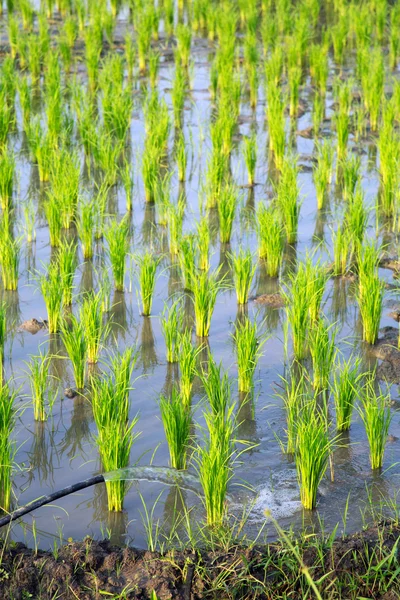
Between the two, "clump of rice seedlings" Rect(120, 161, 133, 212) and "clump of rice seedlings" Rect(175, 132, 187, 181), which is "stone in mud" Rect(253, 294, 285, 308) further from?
"clump of rice seedlings" Rect(175, 132, 187, 181)

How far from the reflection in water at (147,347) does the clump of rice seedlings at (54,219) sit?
3.54ft

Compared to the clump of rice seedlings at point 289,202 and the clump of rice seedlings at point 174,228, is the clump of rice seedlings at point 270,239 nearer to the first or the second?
the clump of rice seedlings at point 289,202

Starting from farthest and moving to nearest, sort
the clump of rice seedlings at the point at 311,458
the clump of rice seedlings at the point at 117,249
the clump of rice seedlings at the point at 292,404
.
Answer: the clump of rice seedlings at the point at 117,249 < the clump of rice seedlings at the point at 292,404 < the clump of rice seedlings at the point at 311,458

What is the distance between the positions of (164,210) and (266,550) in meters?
3.59

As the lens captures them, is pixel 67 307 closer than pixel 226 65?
Yes

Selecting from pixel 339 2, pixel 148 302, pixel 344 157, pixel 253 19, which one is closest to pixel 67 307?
pixel 148 302

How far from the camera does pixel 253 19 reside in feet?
35.4

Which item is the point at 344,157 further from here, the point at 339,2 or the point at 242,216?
the point at 339,2

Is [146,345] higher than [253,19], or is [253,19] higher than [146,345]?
[253,19]

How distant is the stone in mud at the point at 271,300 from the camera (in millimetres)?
5414

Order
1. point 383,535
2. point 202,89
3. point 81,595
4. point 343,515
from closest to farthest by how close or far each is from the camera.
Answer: point 81,595 → point 383,535 → point 343,515 → point 202,89

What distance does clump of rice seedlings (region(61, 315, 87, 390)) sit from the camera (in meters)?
4.31

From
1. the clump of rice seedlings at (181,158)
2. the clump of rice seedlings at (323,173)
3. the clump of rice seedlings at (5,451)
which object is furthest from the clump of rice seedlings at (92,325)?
the clump of rice seedlings at (181,158)

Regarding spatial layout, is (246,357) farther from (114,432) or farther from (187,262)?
(187,262)
